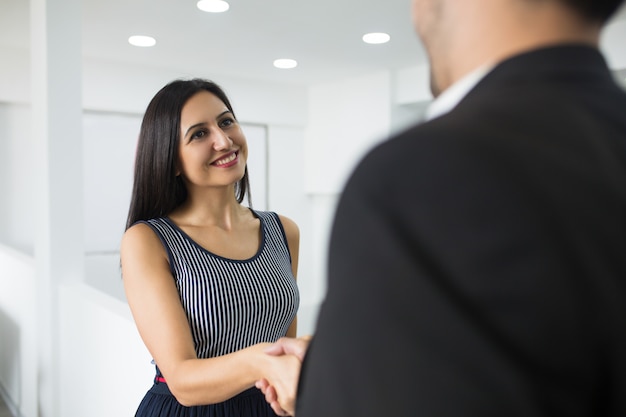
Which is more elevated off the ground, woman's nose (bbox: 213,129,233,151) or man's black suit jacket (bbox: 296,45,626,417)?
woman's nose (bbox: 213,129,233,151)

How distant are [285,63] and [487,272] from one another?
5005mm

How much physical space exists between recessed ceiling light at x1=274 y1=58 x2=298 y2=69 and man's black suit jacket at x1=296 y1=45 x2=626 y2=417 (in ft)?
15.8

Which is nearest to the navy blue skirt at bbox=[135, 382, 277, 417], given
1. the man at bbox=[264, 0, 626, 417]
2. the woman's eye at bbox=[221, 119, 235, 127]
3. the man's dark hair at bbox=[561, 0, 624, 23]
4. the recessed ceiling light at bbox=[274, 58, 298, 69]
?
the woman's eye at bbox=[221, 119, 235, 127]

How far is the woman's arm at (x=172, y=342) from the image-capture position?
1016 mm

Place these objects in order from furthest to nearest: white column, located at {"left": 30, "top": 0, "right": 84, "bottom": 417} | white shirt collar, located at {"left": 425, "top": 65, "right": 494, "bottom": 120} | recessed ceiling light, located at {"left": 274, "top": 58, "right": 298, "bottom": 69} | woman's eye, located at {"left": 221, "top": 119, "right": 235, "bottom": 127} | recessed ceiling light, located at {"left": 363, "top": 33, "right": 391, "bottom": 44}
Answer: recessed ceiling light, located at {"left": 274, "top": 58, "right": 298, "bottom": 69}
recessed ceiling light, located at {"left": 363, "top": 33, "right": 391, "bottom": 44}
white column, located at {"left": 30, "top": 0, "right": 84, "bottom": 417}
woman's eye, located at {"left": 221, "top": 119, "right": 235, "bottom": 127}
white shirt collar, located at {"left": 425, "top": 65, "right": 494, "bottom": 120}

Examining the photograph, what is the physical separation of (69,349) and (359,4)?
2464mm

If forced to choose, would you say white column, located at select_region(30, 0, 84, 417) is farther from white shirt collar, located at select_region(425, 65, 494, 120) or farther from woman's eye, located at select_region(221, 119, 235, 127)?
white shirt collar, located at select_region(425, 65, 494, 120)

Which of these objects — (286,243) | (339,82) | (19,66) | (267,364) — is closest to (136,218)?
(286,243)

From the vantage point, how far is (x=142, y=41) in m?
4.23

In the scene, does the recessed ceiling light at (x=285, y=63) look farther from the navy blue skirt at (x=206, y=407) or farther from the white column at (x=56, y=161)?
the navy blue skirt at (x=206, y=407)

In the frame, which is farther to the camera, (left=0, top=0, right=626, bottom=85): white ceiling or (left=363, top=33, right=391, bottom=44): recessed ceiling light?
(left=363, top=33, right=391, bottom=44): recessed ceiling light

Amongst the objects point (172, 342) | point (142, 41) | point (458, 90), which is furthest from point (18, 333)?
point (458, 90)

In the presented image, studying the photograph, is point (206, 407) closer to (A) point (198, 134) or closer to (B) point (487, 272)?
(A) point (198, 134)

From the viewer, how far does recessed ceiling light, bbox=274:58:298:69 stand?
4957mm
